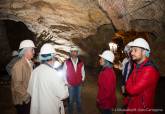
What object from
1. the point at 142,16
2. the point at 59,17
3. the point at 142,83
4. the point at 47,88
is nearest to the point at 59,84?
the point at 47,88

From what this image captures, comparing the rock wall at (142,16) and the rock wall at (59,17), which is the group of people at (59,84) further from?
the rock wall at (59,17)

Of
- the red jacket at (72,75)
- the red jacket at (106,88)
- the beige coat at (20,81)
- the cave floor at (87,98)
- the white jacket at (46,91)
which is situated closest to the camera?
the white jacket at (46,91)

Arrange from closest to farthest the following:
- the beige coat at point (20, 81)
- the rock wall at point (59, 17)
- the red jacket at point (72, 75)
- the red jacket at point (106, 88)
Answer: the beige coat at point (20, 81) → the red jacket at point (106, 88) → the red jacket at point (72, 75) → the rock wall at point (59, 17)

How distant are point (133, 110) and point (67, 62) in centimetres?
316

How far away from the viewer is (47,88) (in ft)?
12.0

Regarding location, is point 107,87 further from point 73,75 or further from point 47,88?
point 73,75

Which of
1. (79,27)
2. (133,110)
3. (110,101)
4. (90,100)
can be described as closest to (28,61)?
(110,101)

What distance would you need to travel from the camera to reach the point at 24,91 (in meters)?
4.20

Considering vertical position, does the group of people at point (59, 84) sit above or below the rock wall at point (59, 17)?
below

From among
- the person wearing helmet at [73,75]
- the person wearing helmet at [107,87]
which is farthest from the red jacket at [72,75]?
the person wearing helmet at [107,87]

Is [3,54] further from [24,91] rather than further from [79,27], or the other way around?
[24,91]

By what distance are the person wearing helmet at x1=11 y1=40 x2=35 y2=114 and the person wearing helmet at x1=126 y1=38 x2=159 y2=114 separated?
1.85 metres

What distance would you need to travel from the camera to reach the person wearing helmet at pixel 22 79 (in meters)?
4.17

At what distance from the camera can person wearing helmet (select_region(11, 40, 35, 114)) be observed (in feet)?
13.7
